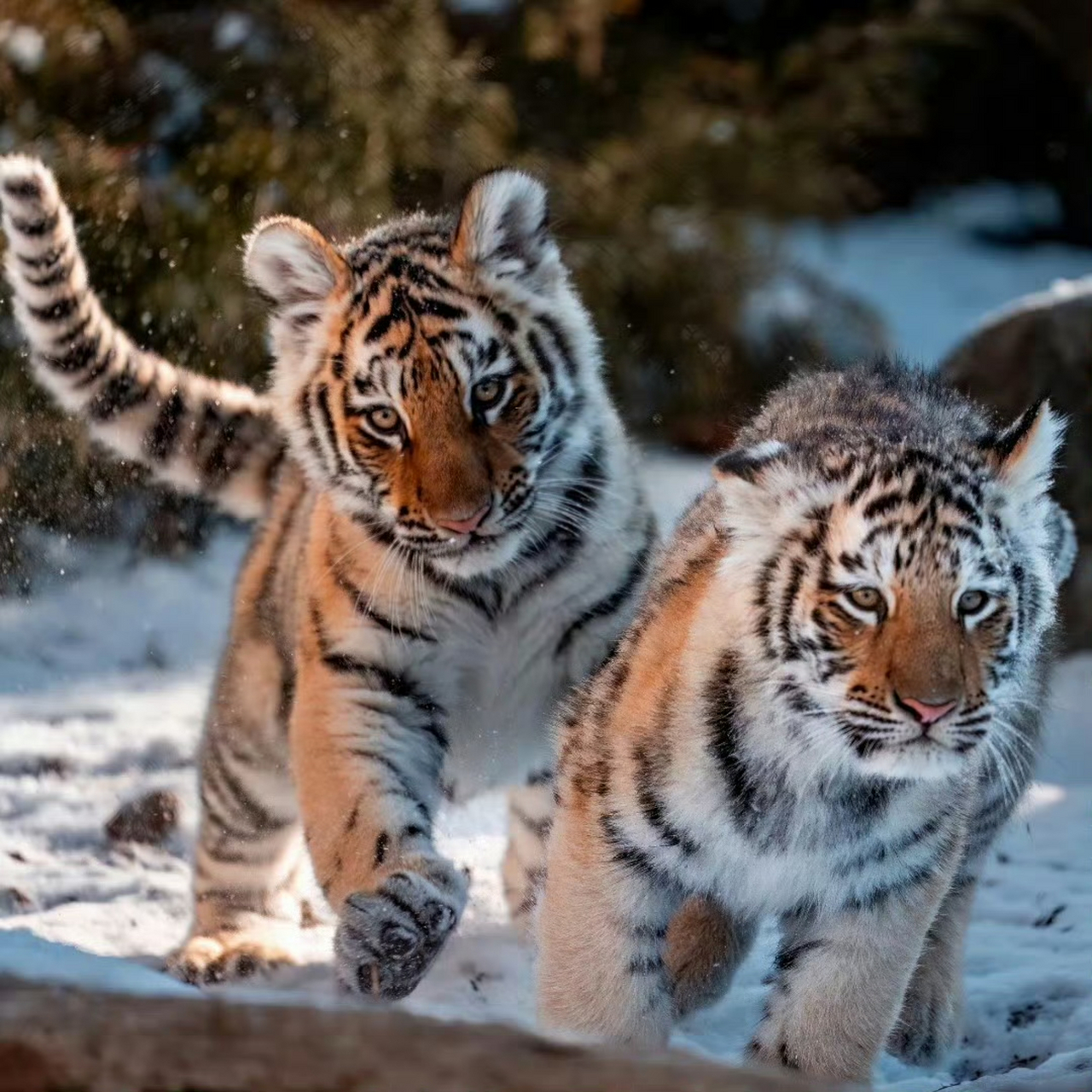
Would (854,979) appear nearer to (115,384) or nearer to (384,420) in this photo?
(384,420)

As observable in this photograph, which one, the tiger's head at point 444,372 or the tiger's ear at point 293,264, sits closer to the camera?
the tiger's head at point 444,372

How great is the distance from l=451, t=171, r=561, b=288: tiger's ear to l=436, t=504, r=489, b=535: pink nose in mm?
571

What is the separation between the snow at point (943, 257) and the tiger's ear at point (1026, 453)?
6404mm

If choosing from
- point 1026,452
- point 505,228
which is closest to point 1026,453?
point 1026,452

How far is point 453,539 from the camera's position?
132 inches

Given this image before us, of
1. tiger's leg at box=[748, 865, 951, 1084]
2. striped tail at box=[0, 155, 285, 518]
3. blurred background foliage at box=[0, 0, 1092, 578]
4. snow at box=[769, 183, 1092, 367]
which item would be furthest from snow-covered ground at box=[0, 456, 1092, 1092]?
snow at box=[769, 183, 1092, 367]

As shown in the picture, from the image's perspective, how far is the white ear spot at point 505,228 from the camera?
357 cm

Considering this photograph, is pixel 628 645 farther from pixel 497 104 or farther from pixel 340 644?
pixel 497 104

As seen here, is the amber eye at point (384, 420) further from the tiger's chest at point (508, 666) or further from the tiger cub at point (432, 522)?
the tiger's chest at point (508, 666)

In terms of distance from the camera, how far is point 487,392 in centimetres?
348

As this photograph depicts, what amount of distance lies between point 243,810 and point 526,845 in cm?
64

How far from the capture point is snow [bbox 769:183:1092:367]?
31.5 feet

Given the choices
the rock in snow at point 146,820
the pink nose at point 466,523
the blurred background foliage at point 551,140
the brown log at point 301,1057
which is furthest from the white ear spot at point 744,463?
the blurred background foliage at point 551,140

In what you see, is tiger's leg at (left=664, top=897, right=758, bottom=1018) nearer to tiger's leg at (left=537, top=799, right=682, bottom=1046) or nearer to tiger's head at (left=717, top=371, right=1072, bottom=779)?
tiger's leg at (left=537, top=799, right=682, bottom=1046)
